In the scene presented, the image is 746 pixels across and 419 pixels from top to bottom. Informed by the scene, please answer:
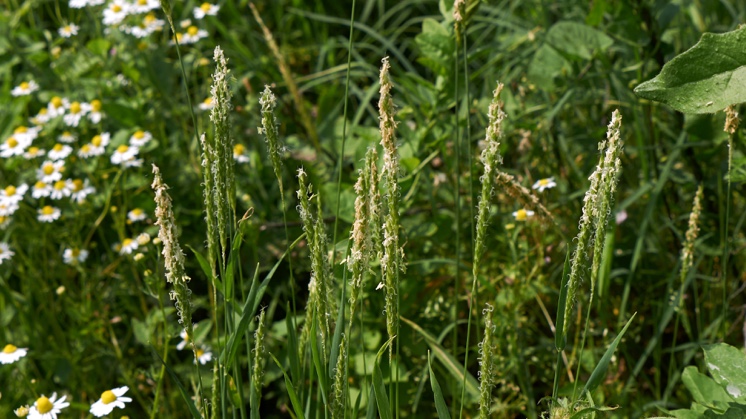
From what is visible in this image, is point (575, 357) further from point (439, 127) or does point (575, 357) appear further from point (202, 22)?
point (202, 22)

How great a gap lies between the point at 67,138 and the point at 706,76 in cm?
181

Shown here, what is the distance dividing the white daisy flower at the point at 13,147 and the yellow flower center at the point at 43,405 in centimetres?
97

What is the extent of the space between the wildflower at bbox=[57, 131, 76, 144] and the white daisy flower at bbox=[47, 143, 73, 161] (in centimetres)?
2

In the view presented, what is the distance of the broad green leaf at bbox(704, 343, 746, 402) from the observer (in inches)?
46.8

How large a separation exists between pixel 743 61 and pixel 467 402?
Result: 97cm

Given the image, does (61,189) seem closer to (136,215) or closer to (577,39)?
(136,215)

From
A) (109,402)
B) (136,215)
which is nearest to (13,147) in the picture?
(136,215)

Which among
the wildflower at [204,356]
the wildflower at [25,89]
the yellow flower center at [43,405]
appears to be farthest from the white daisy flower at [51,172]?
the yellow flower center at [43,405]

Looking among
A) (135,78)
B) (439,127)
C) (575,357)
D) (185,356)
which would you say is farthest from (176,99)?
(575,357)

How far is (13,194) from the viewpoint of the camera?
2314 mm

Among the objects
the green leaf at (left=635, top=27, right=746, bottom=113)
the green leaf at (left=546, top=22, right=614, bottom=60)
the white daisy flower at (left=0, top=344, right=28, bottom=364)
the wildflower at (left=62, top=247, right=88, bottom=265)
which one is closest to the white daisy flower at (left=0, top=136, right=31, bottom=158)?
the wildflower at (left=62, top=247, right=88, bottom=265)

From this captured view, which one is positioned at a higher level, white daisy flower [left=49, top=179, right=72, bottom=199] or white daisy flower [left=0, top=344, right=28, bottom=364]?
white daisy flower [left=49, top=179, right=72, bottom=199]

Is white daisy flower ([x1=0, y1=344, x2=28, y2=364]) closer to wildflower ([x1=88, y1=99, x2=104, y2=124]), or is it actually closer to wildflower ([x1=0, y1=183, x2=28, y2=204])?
wildflower ([x1=0, y1=183, x2=28, y2=204])

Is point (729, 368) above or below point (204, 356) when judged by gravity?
above
